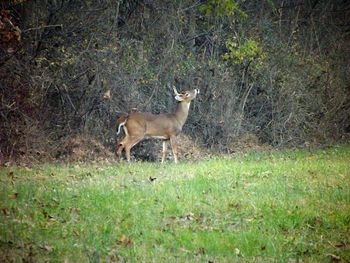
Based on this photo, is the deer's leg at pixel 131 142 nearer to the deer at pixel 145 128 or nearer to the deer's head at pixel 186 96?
the deer at pixel 145 128

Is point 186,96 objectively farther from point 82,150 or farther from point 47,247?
point 47,247

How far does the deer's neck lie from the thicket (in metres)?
0.98

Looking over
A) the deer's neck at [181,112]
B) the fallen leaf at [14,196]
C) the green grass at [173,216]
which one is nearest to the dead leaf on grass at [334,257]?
the green grass at [173,216]

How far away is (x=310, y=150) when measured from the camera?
18016 millimetres

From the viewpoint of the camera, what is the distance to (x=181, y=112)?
16.7 m

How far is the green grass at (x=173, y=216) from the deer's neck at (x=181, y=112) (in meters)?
4.47

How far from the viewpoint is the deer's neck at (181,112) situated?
1653 cm

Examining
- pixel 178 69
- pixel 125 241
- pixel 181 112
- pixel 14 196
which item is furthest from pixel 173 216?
pixel 178 69

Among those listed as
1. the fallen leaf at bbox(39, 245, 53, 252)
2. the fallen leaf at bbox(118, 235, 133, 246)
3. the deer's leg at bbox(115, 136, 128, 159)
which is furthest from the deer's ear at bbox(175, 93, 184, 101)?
the fallen leaf at bbox(39, 245, 53, 252)

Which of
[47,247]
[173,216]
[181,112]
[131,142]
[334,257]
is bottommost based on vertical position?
[131,142]

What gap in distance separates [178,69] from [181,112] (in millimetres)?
2028

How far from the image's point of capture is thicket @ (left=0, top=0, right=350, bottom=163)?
49.0 feet

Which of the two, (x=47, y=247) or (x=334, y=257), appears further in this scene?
(x=334, y=257)

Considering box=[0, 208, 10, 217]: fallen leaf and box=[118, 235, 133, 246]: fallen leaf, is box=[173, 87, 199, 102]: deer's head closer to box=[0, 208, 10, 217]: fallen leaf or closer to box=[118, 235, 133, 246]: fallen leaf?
box=[0, 208, 10, 217]: fallen leaf
